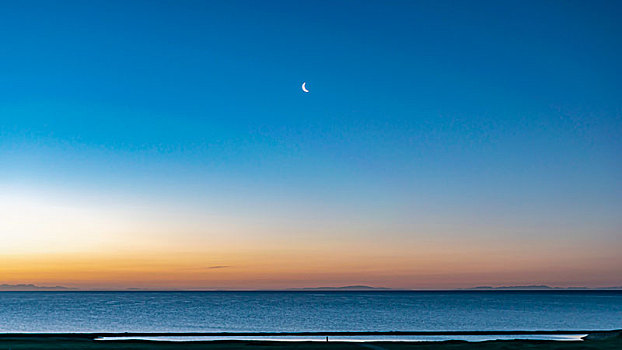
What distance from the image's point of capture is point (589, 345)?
5384cm

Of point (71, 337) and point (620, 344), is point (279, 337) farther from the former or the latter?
point (620, 344)

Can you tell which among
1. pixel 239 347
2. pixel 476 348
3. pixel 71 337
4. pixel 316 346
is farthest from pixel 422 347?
pixel 71 337

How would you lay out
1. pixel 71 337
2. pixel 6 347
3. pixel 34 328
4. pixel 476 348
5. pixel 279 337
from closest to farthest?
pixel 6 347
pixel 476 348
pixel 71 337
pixel 279 337
pixel 34 328

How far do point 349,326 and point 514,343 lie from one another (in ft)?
217

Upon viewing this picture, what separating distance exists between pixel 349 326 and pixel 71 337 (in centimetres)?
6305

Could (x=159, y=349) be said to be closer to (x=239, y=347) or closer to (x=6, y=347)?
(x=239, y=347)

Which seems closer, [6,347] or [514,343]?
[6,347]

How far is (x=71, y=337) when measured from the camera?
71062 mm

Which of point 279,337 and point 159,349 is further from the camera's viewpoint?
point 279,337

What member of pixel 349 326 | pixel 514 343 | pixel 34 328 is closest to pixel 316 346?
pixel 514 343

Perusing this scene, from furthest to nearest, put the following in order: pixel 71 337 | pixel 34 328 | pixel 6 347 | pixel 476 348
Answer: pixel 34 328 < pixel 71 337 < pixel 476 348 < pixel 6 347

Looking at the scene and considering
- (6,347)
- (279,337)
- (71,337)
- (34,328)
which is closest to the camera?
(6,347)

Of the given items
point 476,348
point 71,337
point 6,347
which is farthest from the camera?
point 71,337

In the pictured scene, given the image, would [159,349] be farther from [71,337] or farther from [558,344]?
[558,344]
